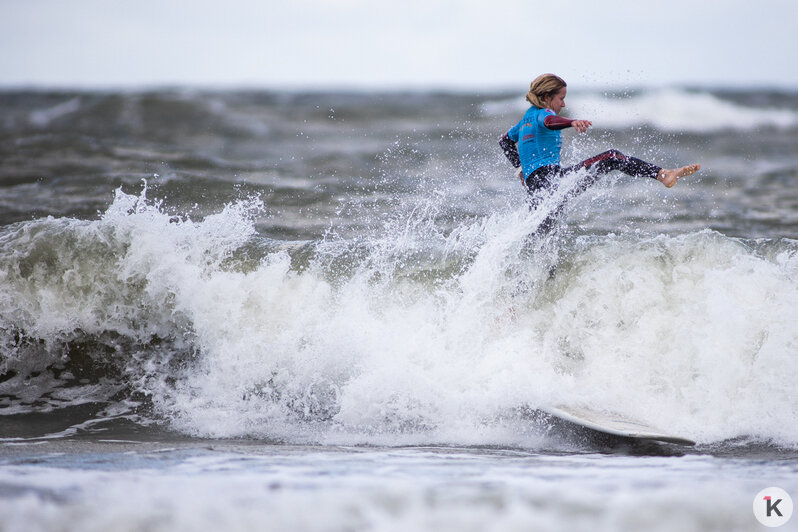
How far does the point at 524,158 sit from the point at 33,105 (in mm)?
29266

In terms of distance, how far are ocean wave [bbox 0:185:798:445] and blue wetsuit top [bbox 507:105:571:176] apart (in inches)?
17.8

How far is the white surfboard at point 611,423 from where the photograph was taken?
4.71 meters

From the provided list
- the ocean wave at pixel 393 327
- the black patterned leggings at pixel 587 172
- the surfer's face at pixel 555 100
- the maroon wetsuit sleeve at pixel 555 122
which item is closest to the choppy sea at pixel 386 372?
the ocean wave at pixel 393 327

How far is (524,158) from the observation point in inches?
235

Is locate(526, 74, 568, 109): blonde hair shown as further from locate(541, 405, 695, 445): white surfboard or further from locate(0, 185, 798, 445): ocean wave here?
locate(541, 405, 695, 445): white surfboard

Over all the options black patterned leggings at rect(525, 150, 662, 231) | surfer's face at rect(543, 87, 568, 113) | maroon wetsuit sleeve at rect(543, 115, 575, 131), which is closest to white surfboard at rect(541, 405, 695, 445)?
black patterned leggings at rect(525, 150, 662, 231)

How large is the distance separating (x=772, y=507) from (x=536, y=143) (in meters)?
3.27

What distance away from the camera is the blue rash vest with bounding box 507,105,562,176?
5.84m

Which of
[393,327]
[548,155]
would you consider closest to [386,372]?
[393,327]

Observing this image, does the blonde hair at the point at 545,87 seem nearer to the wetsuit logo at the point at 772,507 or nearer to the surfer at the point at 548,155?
the surfer at the point at 548,155

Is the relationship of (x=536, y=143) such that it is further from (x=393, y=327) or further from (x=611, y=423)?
(x=611, y=423)

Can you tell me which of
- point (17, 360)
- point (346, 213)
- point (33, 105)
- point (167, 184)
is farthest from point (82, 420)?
point (33, 105)

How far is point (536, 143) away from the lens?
5.89m

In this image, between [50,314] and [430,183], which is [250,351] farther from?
[430,183]
